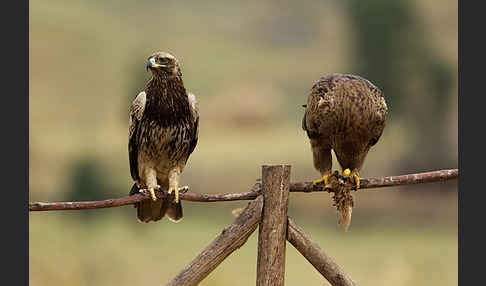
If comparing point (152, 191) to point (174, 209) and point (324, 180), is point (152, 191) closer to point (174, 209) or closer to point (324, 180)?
point (174, 209)

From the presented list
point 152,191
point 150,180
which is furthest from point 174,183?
point 152,191

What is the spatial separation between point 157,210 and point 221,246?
99 centimetres

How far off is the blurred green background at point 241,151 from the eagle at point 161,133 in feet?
11.1

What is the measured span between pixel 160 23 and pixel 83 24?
31.4ft

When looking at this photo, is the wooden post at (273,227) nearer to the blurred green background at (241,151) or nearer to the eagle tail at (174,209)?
the eagle tail at (174,209)

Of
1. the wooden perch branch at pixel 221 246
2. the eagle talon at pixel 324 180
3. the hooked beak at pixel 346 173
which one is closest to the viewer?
the wooden perch branch at pixel 221 246

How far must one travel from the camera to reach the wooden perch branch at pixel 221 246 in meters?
3.65

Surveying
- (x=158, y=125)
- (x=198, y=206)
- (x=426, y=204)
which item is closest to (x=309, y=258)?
(x=158, y=125)

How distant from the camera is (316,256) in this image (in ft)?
12.6

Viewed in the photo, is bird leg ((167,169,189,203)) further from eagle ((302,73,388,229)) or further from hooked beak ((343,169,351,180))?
hooked beak ((343,169,351,180))

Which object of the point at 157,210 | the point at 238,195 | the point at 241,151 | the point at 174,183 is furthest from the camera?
the point at 241,151

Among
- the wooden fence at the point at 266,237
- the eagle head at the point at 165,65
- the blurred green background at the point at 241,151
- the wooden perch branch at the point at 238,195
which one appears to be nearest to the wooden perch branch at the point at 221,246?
the wooden fence at the point at 266,237

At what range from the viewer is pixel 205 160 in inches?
1010

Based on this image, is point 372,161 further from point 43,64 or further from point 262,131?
point 43,64
